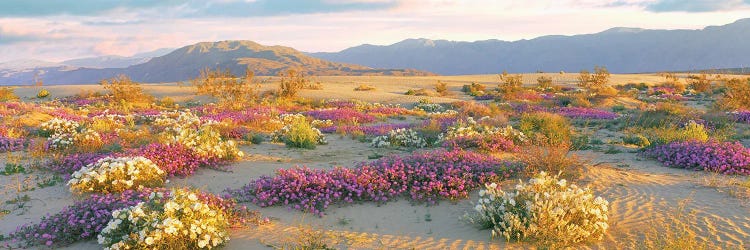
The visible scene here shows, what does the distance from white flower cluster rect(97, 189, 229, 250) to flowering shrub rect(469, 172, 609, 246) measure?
331 centimetres

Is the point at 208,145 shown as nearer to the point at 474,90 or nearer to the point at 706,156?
the point at 706,156

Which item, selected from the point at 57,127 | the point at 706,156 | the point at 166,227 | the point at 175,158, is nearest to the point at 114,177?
the point at 175,158

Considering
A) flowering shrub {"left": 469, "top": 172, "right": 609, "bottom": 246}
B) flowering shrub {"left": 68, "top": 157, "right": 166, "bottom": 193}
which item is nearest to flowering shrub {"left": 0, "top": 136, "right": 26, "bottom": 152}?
flowering shrub {"left": 68, "top": 157, "right": 166, "bottom": 193}

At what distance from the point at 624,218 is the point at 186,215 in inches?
225

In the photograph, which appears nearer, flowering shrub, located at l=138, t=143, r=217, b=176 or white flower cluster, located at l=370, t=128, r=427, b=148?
flowering shrub, located at l=138, t=143, r=217, b=176

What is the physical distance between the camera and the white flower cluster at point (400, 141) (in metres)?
12.2

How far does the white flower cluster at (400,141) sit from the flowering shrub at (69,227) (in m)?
6.79

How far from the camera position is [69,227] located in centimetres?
598

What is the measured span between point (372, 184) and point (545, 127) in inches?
301

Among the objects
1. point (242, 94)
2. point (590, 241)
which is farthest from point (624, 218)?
point (242, 94)

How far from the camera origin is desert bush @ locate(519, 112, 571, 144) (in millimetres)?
12625

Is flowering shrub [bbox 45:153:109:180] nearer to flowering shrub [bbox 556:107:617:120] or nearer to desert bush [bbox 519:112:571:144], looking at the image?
desert bush [bbox 519:112:571:144]

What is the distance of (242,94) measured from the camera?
24188 mm

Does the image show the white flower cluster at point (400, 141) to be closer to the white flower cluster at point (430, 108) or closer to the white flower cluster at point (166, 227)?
the white flower cluster at point (166, 227)
